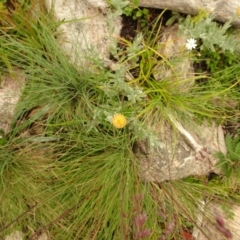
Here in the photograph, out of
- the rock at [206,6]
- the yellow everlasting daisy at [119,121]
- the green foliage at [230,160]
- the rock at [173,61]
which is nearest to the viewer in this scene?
the yellow everlasting daisy at [119,121]

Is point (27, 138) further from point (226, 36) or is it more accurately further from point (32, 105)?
point (226, 36)

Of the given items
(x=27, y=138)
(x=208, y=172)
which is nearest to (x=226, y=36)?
(x=208, y=172)

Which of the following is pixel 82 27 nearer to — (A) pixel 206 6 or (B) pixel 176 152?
(A) pixel 206 6

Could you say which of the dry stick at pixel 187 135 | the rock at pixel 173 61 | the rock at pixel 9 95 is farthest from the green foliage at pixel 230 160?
the rock at pixel 9 95

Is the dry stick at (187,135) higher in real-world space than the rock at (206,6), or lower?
lower

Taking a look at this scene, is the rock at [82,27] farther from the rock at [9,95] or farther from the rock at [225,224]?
the rock at [225,224]

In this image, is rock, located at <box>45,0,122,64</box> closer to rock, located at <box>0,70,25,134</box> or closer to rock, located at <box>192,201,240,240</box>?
rock, located at <box>0,70,25,134</box>

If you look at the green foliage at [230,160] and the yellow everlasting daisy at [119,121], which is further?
the green foliage at [230,160]
